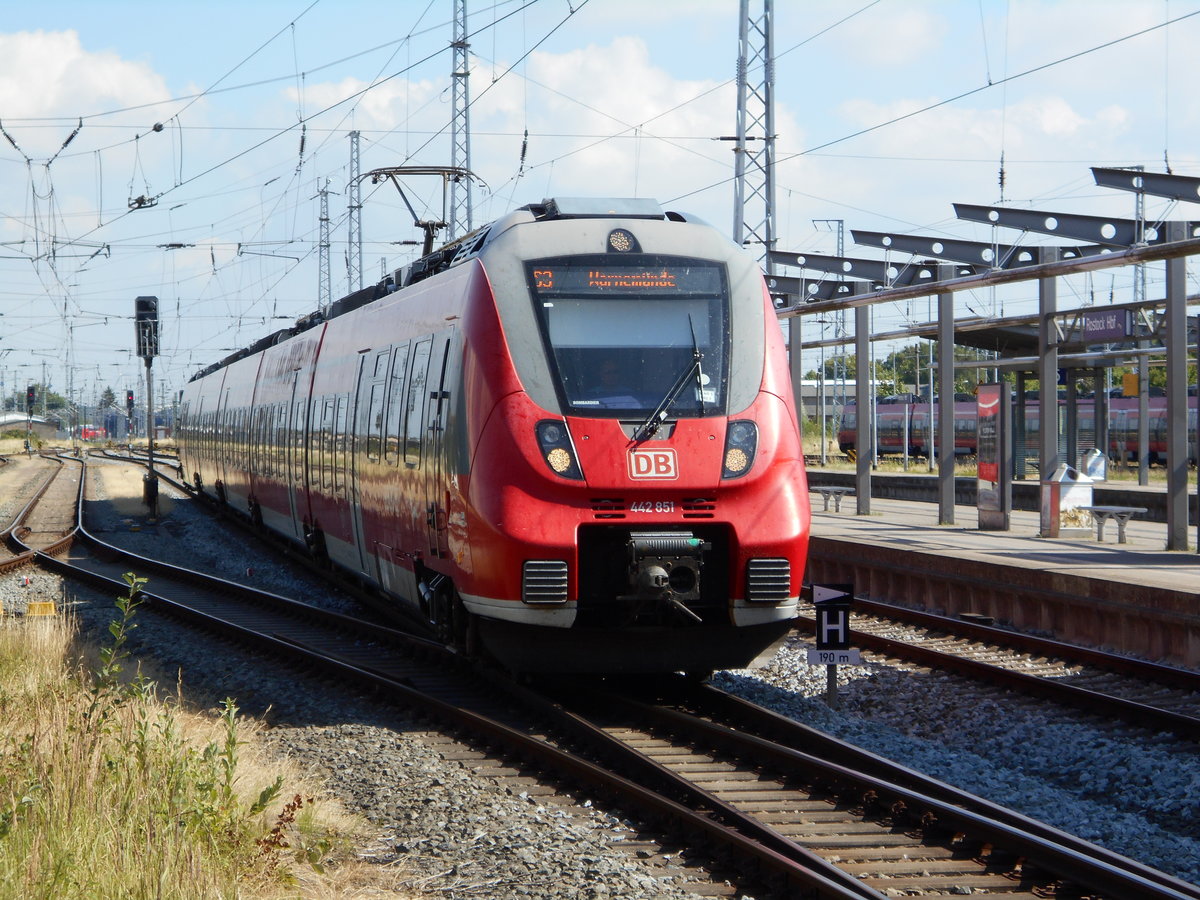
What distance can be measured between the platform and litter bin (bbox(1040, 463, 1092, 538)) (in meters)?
0.21

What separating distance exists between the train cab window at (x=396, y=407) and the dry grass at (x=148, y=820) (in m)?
4.20

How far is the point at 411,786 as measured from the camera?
26.5 ft

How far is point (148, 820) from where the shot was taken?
5961mm

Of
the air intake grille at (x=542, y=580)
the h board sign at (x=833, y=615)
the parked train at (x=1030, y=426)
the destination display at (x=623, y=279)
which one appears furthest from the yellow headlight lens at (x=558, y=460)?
the parked train at (x=1030, y=426)

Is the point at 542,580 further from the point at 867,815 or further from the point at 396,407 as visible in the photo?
the point at 396,407

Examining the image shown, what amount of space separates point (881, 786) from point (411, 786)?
8.94 feet

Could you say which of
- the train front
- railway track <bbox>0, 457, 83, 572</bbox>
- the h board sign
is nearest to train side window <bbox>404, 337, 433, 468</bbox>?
the train front

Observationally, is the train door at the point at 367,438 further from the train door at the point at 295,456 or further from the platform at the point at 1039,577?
the platform at the point at 1039,577

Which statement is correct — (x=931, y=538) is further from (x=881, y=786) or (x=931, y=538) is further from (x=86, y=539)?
(x=86, y=539)

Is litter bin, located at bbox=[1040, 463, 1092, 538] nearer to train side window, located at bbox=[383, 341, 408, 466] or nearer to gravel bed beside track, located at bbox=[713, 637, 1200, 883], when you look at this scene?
gravel bed beside track, located at bbox=[713, 637, 1200, 883]

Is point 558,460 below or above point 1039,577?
above

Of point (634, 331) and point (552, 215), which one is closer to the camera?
point (634, 331)

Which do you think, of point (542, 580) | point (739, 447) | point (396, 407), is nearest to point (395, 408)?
point (396, 407)

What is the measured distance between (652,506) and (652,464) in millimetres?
287
